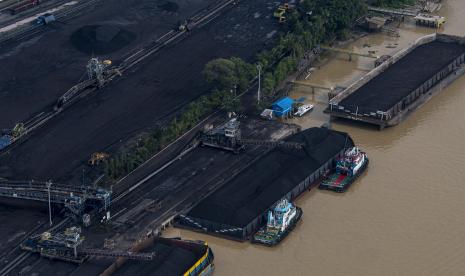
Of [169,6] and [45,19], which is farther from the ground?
[45,19]

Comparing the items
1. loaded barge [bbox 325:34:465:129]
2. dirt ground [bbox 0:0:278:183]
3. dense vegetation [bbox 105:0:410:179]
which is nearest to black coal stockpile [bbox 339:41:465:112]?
loaded barge [bbox 325:34:465:129]

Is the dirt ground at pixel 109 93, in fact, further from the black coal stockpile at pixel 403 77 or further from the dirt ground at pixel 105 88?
the black coal stockpile at pixel 403 77

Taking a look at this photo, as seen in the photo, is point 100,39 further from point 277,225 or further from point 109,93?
→ point 277,225

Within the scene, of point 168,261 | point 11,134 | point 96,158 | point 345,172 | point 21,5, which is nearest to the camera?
point 168,261

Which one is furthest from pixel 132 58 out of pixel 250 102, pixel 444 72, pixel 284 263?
pixel 284 263

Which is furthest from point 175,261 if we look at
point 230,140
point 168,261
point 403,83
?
point 403,83

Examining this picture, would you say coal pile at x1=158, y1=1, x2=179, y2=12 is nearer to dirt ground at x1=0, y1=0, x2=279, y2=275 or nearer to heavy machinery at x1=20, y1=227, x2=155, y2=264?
dirt ground at x1=0, y1=0, x2=279, y2=275
